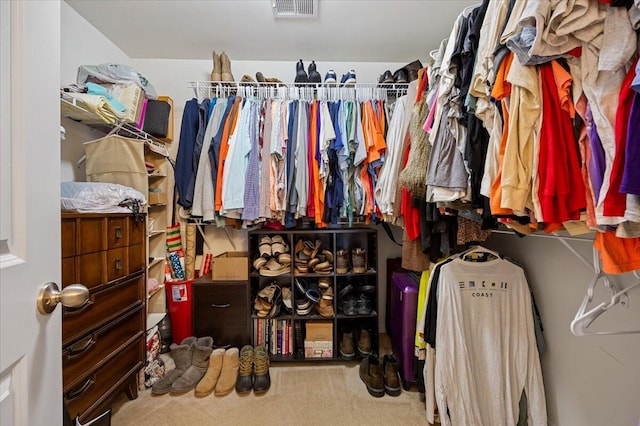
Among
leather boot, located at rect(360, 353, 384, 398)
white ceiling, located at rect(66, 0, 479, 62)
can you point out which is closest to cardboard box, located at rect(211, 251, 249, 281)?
leather boot, located at rect(360, 353, 384, 398)

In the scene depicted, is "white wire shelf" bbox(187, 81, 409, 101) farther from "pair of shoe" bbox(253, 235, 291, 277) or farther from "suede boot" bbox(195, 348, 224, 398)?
"suede boot" bbox(195, 348, 224, 398)

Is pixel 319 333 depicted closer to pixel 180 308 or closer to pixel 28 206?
pixel 180 308

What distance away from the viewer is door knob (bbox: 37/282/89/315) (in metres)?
0.44

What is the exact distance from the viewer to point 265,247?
1.67m

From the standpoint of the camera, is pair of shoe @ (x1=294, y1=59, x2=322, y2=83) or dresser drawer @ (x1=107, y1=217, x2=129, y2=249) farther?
pair of shoe @ (x1=294, y1=59, x2=322, y2=83)

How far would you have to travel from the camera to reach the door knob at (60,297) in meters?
0.44

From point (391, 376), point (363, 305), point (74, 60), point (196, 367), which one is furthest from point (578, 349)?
point (74, 60)

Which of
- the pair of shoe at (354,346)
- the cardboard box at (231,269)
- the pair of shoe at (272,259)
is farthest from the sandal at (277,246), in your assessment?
the pair of shoe at (354,346)

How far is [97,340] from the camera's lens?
3.46 ft

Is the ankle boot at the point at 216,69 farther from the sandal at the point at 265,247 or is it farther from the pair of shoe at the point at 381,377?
the pair of shoe at the point at 381,377

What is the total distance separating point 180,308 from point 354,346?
Result: 1.23 metres

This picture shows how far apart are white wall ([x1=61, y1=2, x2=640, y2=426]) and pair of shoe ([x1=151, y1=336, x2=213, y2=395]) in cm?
120

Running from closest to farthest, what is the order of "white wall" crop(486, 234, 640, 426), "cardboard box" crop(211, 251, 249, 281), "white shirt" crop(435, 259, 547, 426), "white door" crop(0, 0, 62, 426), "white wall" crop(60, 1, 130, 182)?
"white door" crop(0, 0, 62, 426) → "white wall" crop(486, 234, 640, 426) → "white shirt" crop(435, 259, 547, 426) → "white wall" crop(60, 1, 130, 182) → "cardboard box" crop(211, 251, 249, 281)

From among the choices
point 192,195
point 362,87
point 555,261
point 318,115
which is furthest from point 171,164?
point 555,261
